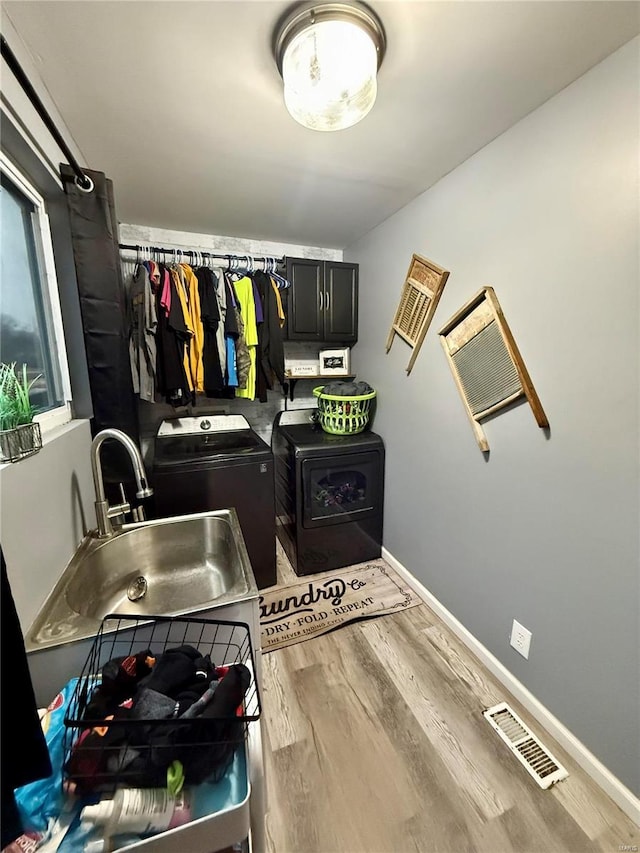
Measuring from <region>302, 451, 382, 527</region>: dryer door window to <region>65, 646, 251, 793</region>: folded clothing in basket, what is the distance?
151 cm

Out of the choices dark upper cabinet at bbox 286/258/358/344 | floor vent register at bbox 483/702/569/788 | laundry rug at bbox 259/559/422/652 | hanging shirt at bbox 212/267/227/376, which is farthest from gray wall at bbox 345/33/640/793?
hanging shirt at bbox 212/267/227/376

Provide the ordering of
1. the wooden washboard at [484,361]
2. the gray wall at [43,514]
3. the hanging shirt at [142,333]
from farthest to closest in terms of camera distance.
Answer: the hanging shirt at [142,333] < the wooden washboard at [484,361] < the gray wall at [43,514]

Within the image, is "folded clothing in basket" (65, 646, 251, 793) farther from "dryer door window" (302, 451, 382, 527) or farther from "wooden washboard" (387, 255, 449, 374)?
"wooden washboard" (387, 255, 449, 374)

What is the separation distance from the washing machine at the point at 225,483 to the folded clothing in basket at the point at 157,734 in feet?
3.97

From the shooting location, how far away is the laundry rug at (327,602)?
1.84 meters

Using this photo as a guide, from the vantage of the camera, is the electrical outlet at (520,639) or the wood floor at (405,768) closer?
A: the wood floor at (405,768)

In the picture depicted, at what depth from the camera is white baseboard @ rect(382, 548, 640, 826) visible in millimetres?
1110

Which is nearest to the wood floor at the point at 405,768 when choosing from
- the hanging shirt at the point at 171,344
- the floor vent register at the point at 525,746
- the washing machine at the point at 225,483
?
the floor vent register at the point at 525,746

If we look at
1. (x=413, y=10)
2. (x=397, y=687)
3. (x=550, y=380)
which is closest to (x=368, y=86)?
(x=413, y=10)

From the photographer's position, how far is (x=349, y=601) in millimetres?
2059

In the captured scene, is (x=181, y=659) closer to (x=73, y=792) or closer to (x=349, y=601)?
(x=73, y=792)

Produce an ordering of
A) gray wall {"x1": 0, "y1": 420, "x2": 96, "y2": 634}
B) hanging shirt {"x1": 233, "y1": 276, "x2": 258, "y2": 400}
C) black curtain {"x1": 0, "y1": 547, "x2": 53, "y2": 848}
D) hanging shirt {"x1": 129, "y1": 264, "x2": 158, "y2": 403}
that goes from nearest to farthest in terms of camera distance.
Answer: black curtain {"x1": 0, "y1": 547, "x2": 53, "y2": 848} < gray wall {"x1": 0, "y1": 420, "x2": 96, "y2": 634} < hanging shirt {"x1": 129, "y1": 264, "x2": 158, "y2": 403} < hanging shirt {"x1": 233, "y1": 276, "x2": 258, "y2": 400}

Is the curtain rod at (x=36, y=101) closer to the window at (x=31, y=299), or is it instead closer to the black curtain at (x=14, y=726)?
the window at (x=31, y=299)

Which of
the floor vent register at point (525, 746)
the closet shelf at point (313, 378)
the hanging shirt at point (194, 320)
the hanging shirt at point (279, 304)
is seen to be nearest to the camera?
the floor vent register at point (525, 746)
